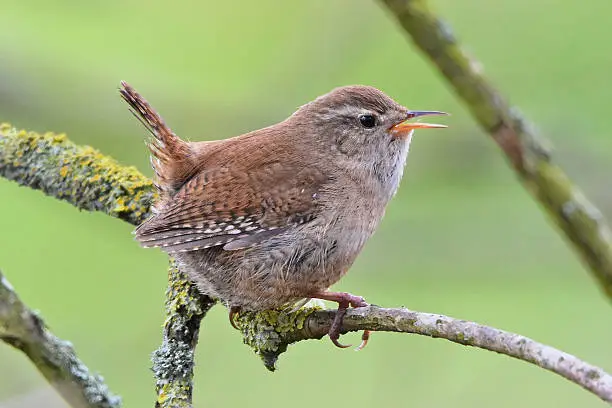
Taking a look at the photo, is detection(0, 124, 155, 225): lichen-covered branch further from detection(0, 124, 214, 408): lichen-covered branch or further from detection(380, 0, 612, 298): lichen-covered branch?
detection(380, 0, 612, 298): lichen-covered branch

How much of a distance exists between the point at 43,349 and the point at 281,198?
1.65m

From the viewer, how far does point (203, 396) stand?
4.62 meters

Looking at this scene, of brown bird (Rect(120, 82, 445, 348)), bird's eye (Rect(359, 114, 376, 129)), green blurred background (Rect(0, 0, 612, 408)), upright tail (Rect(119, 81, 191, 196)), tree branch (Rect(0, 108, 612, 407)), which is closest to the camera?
tree branch (Rect(0, 108, 612, 407))

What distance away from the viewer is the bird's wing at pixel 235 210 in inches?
132

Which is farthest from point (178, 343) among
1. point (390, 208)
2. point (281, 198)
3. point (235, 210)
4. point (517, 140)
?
point (390, 208)

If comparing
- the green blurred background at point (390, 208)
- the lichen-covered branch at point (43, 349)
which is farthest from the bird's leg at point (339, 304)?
the green blurred background at point (390, 208)

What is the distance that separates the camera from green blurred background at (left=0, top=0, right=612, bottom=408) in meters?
4.46

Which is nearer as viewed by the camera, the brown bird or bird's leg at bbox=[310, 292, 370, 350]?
bird's leg at bbox=[310, 292, 370, 350]

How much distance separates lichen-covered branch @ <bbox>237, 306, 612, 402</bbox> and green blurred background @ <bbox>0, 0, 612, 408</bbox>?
1.14m

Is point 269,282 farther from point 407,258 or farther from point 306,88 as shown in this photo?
point 306,88

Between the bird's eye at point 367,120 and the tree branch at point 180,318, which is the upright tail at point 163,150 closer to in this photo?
the tree branch at point 180,318

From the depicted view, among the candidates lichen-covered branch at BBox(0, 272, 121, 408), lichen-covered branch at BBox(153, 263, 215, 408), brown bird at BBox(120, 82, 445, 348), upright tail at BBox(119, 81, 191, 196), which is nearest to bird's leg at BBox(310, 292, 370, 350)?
brown bird at BBox(120, 82, 445, 348)

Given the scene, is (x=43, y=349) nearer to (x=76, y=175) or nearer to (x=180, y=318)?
(x=180, y=318)

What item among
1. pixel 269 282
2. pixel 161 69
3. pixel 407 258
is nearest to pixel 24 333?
pixel 269 282
